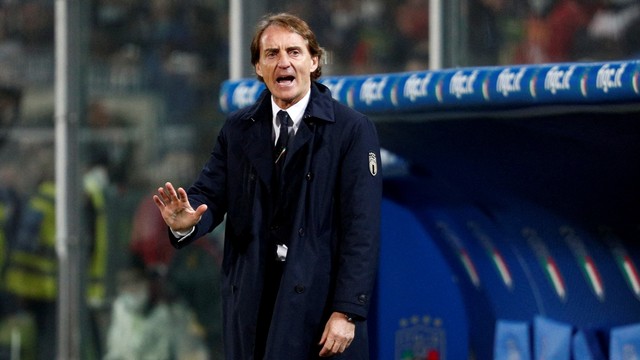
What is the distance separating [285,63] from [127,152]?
4903mm

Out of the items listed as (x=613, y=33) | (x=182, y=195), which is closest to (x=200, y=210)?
(x=182, y=195)

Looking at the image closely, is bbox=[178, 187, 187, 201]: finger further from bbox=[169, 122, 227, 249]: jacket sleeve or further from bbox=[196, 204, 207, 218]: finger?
bbox=[169, 122, 227, 249]: jacket sleeve

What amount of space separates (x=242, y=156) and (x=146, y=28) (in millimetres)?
4577

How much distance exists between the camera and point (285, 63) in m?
4.53

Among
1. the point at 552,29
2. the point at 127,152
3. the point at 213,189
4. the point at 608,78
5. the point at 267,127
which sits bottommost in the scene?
the point at 213,189

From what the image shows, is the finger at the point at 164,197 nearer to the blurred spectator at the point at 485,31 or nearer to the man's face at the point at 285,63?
the man's face at the point at 285,63

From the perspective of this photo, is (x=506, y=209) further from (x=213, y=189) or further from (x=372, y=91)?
(x=213, y=189)

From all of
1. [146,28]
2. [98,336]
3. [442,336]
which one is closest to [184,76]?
[146,28]

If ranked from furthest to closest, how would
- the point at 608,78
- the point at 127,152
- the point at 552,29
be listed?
the point at 127,152 < the point at 552,29 < the point at 608,78

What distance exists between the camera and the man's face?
455cm

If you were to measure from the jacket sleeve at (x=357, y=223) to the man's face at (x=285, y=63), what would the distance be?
0.66 feet

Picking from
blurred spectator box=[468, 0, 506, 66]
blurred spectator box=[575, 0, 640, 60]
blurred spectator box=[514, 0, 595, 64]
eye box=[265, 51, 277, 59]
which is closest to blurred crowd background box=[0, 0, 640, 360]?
blurred spectator box=[468, 0, 506, 66]

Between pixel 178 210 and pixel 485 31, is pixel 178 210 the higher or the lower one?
the lower one

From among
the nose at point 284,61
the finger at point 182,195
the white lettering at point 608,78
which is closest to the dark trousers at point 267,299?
the finger at point 182,195
